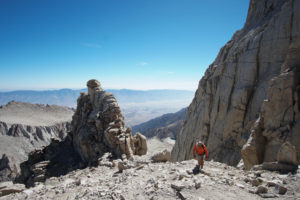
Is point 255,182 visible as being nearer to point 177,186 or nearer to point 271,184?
point 271,184

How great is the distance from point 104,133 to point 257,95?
23404 millimetres

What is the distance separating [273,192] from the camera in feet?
26.7

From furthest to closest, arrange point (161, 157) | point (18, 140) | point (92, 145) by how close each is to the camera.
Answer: point (18, 140)
point (92, 145)
point (161, 157)

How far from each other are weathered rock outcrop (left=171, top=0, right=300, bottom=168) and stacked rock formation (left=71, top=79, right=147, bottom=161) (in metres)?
12.1

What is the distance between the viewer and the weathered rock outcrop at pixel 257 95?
52.1ft

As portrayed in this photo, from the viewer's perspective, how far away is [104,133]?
29.6 meters

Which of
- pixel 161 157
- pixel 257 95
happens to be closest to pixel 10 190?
pixel 161 157

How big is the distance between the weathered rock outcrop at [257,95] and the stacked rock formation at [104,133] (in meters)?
12.1

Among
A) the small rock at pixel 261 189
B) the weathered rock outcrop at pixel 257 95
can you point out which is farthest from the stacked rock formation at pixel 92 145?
the small rock at pixel 261 189

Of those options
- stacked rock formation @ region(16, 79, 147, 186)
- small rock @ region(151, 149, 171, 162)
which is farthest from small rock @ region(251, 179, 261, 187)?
stacked rock formation @ region(16, 79, 147, 186)

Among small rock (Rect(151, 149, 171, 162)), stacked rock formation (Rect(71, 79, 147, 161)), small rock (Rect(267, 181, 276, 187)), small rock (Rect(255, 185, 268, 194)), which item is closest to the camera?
Answer: small rock (Rect(255, 185, 268, 194))

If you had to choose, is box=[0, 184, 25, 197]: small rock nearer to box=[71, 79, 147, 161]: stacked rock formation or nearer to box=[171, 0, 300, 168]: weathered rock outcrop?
box=[71, 79, 147, 161]: stacked rock formation

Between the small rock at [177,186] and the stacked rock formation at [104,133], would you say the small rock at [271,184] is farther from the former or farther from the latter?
the stacked rock formation at [104,133]

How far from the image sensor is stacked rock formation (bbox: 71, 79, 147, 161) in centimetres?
2683
